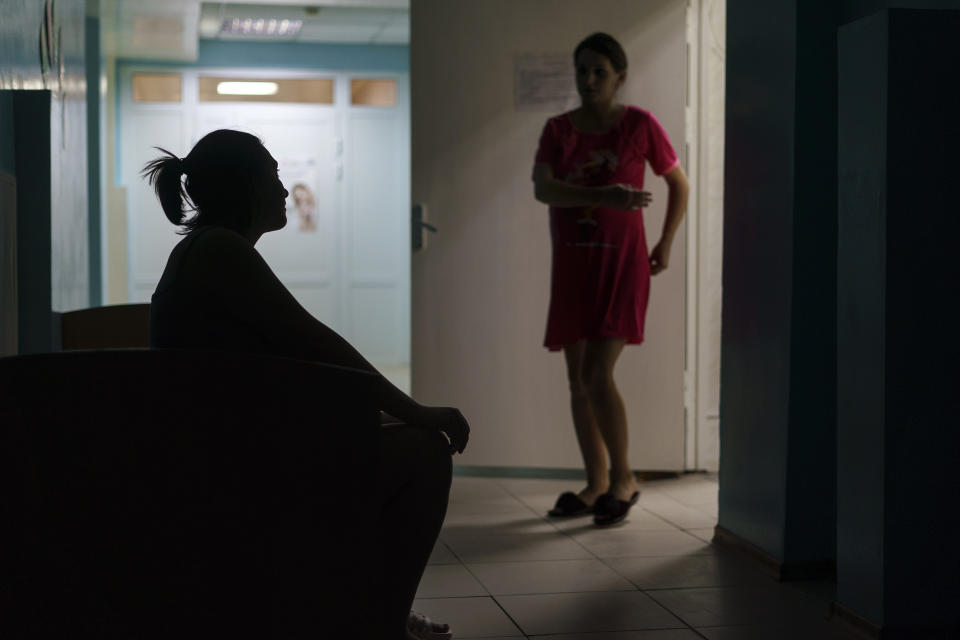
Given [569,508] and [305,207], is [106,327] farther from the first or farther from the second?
[305,207]

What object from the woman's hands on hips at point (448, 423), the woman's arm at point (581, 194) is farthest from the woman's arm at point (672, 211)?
the woman's hands on hips at point (448, 423)

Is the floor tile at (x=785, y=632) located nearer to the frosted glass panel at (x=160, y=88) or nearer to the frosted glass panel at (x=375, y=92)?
the frosted glass panel at (x=375, y=92)

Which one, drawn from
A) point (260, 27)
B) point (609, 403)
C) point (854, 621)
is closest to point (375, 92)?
point (260, 27)

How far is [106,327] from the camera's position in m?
2.47

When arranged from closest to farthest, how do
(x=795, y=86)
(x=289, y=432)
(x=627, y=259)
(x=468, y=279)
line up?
1. (x=289, y=432)
2. (x=795, y=86)
3. (x=627, y=259)
4. (x=468, y=279)

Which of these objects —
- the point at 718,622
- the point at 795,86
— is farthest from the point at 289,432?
the point at 795,86

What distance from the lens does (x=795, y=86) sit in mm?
2639

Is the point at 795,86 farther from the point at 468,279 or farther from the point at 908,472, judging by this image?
the point at 468,279

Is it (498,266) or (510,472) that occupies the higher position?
(498,266)

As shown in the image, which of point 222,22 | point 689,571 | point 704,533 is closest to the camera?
point 689,571

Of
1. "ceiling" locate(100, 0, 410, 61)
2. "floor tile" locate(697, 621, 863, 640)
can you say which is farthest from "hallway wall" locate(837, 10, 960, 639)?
"ceiling" locate(100, 0, 410, 61)

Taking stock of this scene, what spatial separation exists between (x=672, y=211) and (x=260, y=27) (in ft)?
21.2

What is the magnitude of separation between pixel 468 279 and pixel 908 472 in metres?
2.23

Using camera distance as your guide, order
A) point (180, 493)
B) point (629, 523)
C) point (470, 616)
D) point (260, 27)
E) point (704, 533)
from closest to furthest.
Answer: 1. point (180, 493)
2. point (470, 616)
3. point (704, 533)
4. point (629, 523)
5. point (260, 27)
